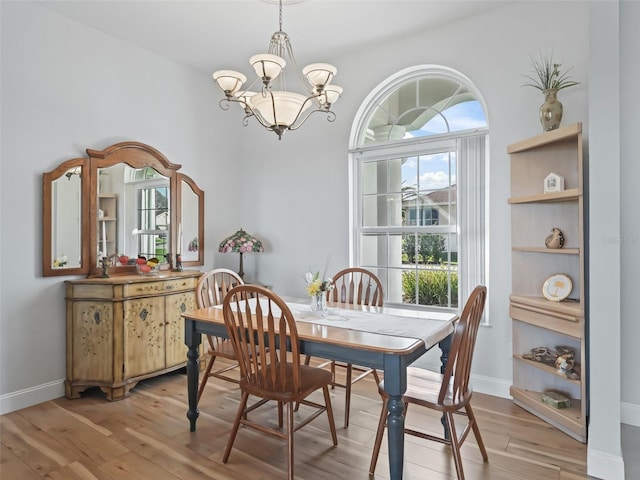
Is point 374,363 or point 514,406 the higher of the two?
point 374,363

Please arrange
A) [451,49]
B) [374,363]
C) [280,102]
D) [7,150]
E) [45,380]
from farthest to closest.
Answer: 1. [451,49]
2. [45,380]
3. [7,150]
4. [280,102]
5. [374,363]

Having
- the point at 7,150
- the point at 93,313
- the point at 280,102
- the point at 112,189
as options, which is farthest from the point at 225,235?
the point at 280,102

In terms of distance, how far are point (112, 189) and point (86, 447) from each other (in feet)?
6.82

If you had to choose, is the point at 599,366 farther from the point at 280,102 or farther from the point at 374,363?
the point at 280,102

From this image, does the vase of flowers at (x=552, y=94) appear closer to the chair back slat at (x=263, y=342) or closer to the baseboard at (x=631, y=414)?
the baseboard at (x=631, y=414)

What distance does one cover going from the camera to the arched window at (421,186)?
3285 millimetres

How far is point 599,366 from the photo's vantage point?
204 cm

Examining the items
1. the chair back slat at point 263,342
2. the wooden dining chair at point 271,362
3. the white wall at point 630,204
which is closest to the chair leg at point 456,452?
the wooden dining chair at point 271,362

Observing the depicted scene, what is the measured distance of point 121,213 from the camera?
3533mm

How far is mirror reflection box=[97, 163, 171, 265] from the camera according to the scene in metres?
3.43

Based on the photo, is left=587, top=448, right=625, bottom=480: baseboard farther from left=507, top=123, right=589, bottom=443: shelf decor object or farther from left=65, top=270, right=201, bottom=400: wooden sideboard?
left=65, top=270, right=201, bottom=400: wooden sideboard

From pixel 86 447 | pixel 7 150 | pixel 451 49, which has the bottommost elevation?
pixel 86 447

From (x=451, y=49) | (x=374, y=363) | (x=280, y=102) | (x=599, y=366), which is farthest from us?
(x=451, y=49)

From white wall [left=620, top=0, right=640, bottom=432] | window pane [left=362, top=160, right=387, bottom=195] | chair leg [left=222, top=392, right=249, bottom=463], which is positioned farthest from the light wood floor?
window pane [left=362, top=160, right=387, bottom=195]
